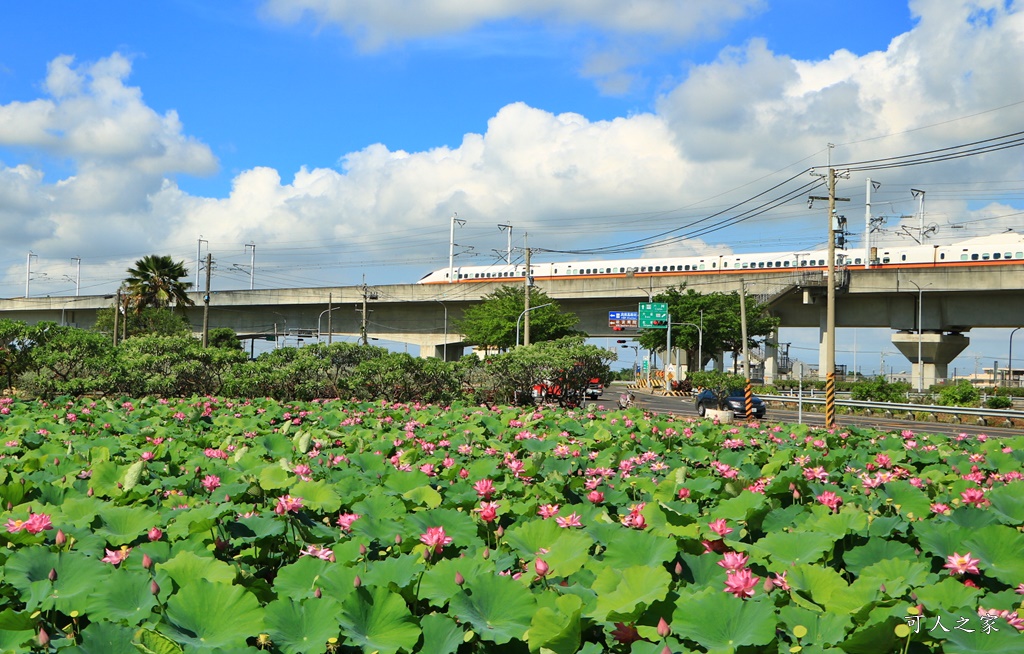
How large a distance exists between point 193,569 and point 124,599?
0.23 meters

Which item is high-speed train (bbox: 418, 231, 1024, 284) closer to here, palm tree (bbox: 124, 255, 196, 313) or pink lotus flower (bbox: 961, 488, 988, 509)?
palm tree (bbox: 124, 255, 196, 313)

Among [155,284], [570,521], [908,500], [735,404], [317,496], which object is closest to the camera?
[570,521]

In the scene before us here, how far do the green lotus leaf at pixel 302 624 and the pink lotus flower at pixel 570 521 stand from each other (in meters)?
1.31

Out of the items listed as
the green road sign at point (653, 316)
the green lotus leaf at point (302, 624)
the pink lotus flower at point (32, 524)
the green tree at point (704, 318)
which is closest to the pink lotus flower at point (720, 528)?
the green lotus leaf at point (302, 624)

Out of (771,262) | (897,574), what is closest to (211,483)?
(897,574)

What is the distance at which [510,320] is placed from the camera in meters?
54.4

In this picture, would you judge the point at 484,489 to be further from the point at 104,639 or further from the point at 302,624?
the point at 104,639

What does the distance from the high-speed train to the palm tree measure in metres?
20.6

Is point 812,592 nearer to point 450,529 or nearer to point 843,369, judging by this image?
point 450,529

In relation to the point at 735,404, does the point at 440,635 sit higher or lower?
higher

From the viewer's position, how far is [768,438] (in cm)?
830

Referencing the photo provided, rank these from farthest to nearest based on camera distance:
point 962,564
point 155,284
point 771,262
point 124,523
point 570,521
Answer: point 771,262 → point 155,284 → point 570,521 → point 124,523 → point 962,564

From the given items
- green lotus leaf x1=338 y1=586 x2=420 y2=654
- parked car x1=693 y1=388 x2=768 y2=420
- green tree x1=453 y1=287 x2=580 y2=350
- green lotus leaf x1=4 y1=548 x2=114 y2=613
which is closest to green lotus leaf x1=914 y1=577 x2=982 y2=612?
green lotus leaf x1=338 y1=586 x2=420 y2=654

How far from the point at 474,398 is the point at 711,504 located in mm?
16359
